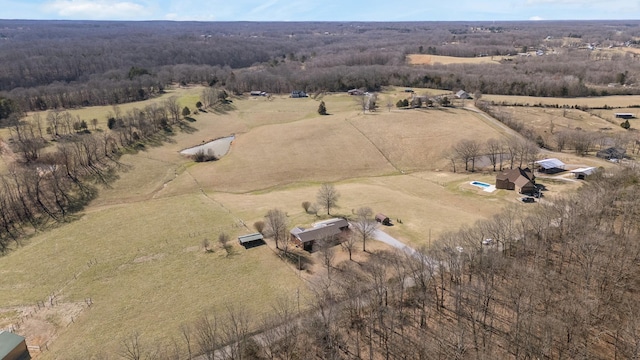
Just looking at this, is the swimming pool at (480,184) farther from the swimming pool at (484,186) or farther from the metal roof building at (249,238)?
the metal roof building at (249,238)

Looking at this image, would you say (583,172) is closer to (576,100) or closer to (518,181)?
(518,181)

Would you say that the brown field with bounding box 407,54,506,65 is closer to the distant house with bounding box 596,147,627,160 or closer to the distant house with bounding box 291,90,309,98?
the distant house with bounding box 291,90,309,98

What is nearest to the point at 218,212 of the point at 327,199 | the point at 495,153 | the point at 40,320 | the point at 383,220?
the point at 327,199

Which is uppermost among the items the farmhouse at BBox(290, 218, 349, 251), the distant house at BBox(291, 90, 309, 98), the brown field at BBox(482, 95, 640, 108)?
the distant house at BBox(291, 90, 309, 98)

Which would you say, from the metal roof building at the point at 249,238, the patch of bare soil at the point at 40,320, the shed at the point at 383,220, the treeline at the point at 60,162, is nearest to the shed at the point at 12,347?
the patch of bare soil at the point at 40,320

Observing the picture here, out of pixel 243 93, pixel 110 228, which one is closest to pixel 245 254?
pixel 110 228

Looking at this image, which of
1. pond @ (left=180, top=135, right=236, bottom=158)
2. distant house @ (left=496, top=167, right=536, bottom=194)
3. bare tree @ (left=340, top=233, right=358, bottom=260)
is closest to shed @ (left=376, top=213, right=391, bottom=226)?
bare tree @ (left=340, top=233, right=358, bottom=260)
